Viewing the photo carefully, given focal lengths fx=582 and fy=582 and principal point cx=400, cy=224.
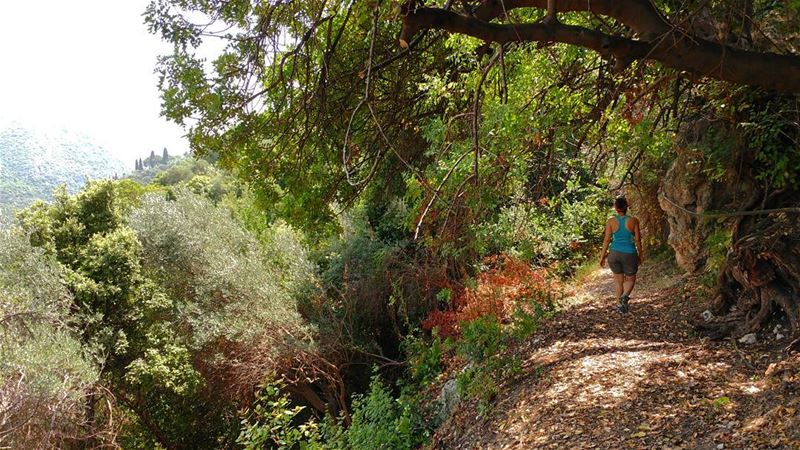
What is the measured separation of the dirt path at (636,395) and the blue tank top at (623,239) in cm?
104

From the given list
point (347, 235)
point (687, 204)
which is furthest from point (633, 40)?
point (347, 235)

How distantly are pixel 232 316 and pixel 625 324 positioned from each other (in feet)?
29.7

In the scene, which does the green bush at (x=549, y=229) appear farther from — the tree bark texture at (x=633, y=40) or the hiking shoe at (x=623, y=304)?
the tree bark texture at (x=633, y=40)

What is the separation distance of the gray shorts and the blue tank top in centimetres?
6

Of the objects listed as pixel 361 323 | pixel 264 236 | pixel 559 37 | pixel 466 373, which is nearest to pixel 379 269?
pixel 361 323

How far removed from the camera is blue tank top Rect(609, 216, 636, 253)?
Result: 7.21 meters

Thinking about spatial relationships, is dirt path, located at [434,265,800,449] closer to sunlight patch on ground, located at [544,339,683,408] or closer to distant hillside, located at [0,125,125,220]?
sunlight patch on ground, located at [544,339,683,408]

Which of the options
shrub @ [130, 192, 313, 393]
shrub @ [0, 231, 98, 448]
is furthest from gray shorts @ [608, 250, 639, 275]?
shrub @ [0, 231, 98, 448]

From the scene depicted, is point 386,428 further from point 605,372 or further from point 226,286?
point 226,286

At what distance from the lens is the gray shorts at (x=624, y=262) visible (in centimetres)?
727

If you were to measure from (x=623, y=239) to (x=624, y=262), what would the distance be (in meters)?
0.30

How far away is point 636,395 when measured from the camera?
502 centimetres

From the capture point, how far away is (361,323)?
45.7 ft

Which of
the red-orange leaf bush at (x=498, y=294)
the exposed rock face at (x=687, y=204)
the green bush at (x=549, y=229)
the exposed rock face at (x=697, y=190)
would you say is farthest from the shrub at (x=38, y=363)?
the exposed rock face at (x=687, y=204)
